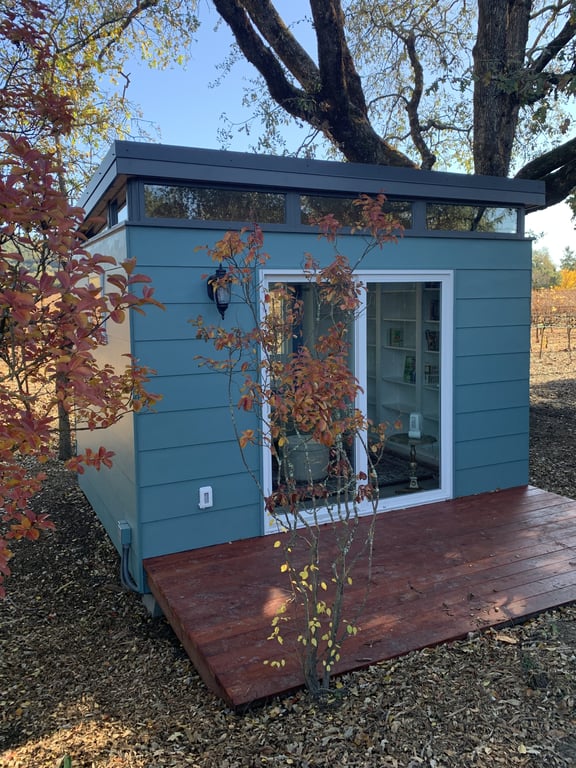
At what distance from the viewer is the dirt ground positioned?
2191 mm

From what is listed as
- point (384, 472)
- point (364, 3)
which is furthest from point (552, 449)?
point (364, 3)

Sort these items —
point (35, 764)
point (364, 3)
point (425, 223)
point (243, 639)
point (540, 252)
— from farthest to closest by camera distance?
point (540, 252) → point (364, 3) → point (425, 223) → point (243, 639) → point (35, 764)

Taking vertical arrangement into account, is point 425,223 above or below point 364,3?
below

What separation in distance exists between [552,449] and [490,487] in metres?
2.52

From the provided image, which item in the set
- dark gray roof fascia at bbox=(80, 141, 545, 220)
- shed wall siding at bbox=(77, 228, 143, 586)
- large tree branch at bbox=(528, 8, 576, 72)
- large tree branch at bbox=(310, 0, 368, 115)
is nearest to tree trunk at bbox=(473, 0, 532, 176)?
large tree branch at bbox=(528, 8, 576, 72)

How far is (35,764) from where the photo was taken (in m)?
2.33

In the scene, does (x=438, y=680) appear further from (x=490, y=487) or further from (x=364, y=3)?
(x=364, y=3)

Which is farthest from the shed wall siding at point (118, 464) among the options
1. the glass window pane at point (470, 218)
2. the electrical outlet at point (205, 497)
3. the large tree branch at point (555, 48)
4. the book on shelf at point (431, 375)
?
the large tree branch at point (555, 48)

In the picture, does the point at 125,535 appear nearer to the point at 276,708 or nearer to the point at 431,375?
the point at 276,708

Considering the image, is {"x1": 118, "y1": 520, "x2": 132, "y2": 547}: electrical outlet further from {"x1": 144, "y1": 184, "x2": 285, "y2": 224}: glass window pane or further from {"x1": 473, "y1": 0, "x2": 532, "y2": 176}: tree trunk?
{"x1": 473, "y1": 0, "x2": 532, "y2": 176}: tree trunk

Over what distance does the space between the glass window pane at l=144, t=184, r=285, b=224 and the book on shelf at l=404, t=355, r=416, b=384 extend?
289cm

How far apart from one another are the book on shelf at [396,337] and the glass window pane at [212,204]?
2853 millimetres

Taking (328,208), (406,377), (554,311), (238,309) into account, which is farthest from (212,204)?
(554,311)

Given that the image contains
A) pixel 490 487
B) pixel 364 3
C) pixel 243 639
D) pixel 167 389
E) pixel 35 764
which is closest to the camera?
pixel 35 764
